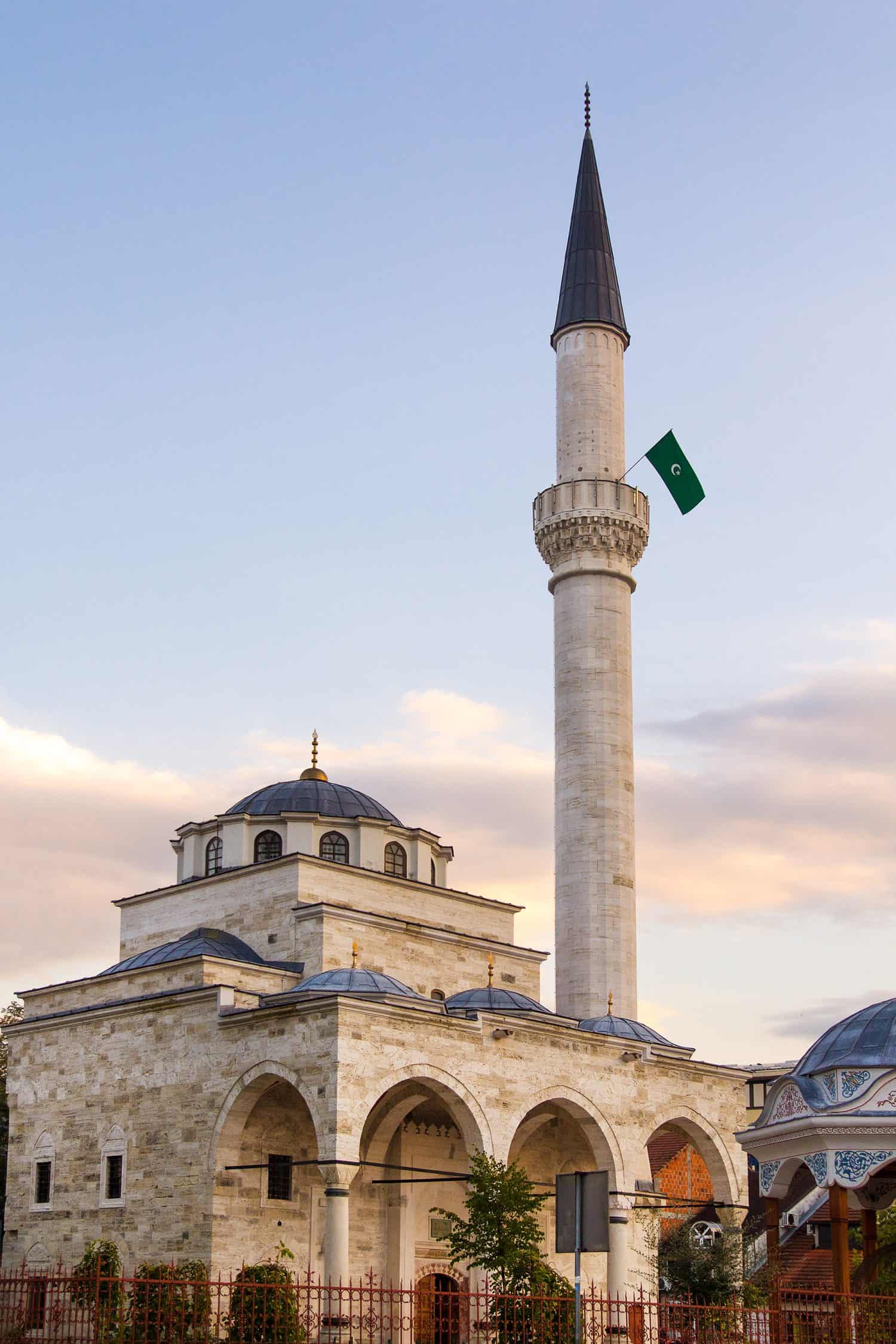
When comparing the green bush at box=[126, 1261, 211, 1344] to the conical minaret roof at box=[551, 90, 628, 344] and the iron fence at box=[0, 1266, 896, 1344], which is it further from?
the conical minaret roof at box=[551, 90, 628, 344]

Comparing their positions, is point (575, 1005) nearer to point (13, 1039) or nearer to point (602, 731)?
point (602, 731)

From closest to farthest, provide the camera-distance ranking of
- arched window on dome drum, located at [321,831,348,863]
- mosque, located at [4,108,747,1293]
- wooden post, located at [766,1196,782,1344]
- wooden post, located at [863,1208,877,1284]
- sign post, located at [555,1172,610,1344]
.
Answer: sign post, located at [555,1172,610,1344] → wooden post, located at [766,1196,782,1344] → wooden post, located at [863,1208,877,1284] → mosque, located at [4,108,747,1293] → arched window on dome drum, located at [321,831,348,863]

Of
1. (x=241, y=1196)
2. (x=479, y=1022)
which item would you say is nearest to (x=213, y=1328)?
(x=241, y=1196)

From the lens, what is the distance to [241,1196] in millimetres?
19891

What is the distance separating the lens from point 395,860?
88.0ft

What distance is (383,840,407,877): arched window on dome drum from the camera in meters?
26.6

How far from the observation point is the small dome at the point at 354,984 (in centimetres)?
2047

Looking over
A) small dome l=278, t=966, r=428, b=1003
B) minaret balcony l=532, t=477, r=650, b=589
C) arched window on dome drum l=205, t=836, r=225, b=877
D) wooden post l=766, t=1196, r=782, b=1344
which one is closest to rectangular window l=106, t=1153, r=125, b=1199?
small dome l=278, t=966, r=428, b=1003

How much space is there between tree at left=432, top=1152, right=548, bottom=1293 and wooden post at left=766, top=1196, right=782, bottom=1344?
3.56 m

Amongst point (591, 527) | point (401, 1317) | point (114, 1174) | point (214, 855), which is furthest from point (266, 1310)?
point (591, 527)

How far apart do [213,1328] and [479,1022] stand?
5.02 m

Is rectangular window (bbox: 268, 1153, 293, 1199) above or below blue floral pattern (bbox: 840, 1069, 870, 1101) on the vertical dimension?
below

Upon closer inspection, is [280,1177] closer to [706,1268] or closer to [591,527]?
[706,1268]

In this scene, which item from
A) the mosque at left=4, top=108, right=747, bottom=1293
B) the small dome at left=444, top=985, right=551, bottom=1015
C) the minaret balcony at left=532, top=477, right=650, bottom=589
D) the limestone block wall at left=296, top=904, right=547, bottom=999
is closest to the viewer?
the mosque at left=4, top=108, right=747, bottom=1293
